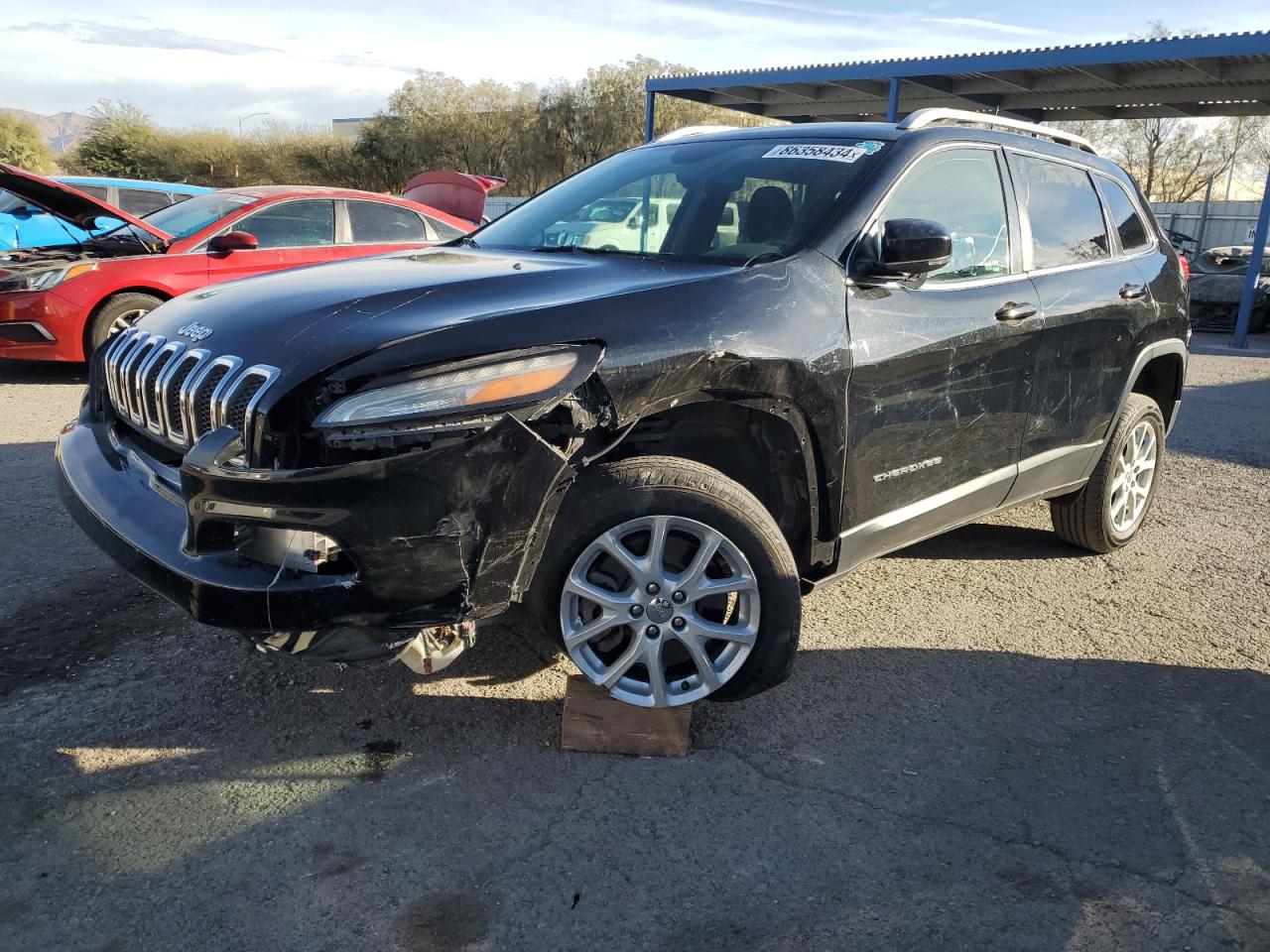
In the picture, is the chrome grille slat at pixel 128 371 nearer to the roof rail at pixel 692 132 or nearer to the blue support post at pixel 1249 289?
the roof rail at pixel 692 132

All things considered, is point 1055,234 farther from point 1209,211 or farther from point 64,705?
point 1209,211

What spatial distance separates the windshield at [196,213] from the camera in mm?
8555

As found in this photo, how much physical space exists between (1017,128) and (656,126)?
1320 inches

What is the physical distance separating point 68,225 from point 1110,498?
861cm

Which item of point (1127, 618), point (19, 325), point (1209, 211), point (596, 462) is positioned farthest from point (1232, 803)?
point (1209, 211)

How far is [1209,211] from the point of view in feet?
107

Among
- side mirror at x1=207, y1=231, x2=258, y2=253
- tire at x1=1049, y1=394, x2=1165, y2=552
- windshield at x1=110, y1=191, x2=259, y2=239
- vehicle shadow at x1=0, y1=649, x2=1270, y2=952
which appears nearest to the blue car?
windshield at x1=110, y1=191, x2=259, y2=239

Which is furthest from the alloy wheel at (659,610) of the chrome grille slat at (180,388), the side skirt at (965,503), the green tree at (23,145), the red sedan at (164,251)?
the green tree at (23,145)

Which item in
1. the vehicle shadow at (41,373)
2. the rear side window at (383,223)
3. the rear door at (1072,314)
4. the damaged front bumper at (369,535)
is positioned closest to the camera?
the damaged front bumper at (369,535)

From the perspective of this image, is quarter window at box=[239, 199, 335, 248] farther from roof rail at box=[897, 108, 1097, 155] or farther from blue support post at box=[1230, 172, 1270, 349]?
blue support post at box=[1230, 172, 1270, 349]

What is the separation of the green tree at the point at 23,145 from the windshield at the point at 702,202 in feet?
131

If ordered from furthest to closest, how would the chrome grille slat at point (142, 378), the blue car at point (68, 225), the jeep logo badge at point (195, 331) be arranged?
the blue car at point (68, 225), the chrome grille slat at point (142, 378), the jeep logo badge at point (195, 331)

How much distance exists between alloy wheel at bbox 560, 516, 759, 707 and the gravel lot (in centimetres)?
23

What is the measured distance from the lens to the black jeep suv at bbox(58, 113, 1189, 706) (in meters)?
2.45
